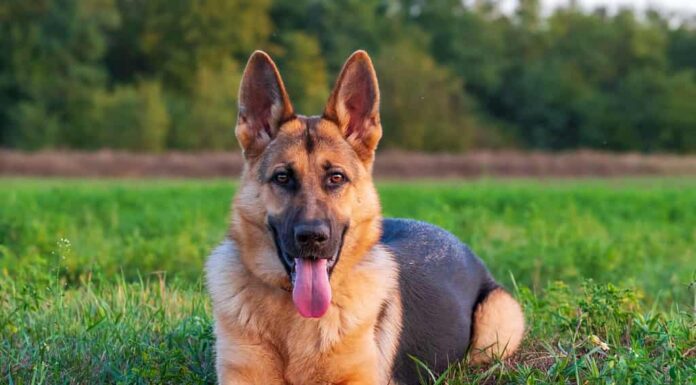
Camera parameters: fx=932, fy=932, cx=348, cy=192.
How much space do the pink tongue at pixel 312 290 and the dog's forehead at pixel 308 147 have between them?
1.78 ft

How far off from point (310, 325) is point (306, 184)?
767 millimetres

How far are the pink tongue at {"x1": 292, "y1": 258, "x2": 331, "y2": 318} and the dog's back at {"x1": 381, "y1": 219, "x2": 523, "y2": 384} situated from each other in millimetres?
703

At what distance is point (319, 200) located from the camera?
15.8 feet

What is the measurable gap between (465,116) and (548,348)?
186 ft

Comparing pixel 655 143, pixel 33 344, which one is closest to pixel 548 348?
pixel 33 344

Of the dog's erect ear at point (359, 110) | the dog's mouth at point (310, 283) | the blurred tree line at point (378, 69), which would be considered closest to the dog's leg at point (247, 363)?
the dog's mouth at point (310, 283)

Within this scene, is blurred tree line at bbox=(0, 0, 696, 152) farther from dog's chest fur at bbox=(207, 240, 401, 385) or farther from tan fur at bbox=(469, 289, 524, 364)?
dog's chest fur at bbox=(207, 240, 401, 385)

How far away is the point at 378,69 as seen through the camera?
196ft

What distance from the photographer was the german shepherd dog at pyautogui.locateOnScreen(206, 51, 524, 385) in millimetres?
4844

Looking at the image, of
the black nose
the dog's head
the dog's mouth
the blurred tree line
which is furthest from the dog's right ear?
the blurred tree line

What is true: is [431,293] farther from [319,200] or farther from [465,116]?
[465,116]

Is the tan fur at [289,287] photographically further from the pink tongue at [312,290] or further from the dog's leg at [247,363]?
the pink tongue at [312,290]

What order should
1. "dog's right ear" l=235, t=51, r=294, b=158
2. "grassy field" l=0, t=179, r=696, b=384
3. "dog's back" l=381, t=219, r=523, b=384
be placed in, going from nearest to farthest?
"dog's right ear" l=235, t=51, r=294, b=158 < "grassy field" l=0, t=179, r=696, b=384 < "dog's back" l=381, t=219, r=523, b=384

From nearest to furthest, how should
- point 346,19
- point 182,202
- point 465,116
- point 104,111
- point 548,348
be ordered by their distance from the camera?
point 548,348 → point 182,202 → point 104,111 → point 465,116 → point 346,19
